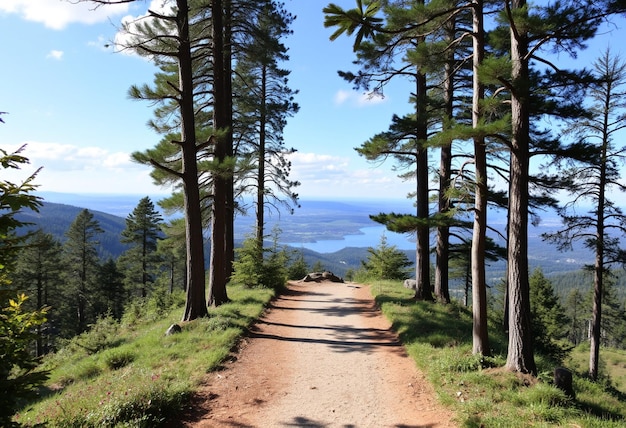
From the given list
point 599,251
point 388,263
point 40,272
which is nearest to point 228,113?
point 388,263

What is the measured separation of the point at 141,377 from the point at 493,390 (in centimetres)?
571

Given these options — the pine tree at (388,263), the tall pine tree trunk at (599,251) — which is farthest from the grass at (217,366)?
the pine tree at (388,263)

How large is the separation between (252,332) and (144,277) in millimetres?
28967

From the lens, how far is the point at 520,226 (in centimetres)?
626

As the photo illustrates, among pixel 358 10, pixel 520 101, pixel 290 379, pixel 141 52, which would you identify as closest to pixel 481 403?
pixel 290 379

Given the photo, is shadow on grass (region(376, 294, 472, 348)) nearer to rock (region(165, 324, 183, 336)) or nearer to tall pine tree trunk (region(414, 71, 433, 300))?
tall pine tree trunk (region(414, 71, 433, 300))

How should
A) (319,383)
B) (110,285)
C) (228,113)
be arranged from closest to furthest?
(319,383) < (228,113) < (110,285)

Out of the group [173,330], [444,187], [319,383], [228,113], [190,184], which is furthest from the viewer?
[228,113]

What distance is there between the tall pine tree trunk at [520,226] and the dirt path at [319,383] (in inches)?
69.3

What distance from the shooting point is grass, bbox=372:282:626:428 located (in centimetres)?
485

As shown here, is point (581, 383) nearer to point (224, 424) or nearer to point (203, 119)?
point (224, 424)

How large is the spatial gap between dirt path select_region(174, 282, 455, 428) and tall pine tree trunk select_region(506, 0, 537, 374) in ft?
5.77

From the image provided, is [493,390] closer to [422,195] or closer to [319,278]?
[422,195]

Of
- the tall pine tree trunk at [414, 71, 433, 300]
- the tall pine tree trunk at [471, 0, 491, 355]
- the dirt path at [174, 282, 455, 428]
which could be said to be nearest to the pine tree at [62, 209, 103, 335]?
the dirt path at [174, 282, 455, 428]
